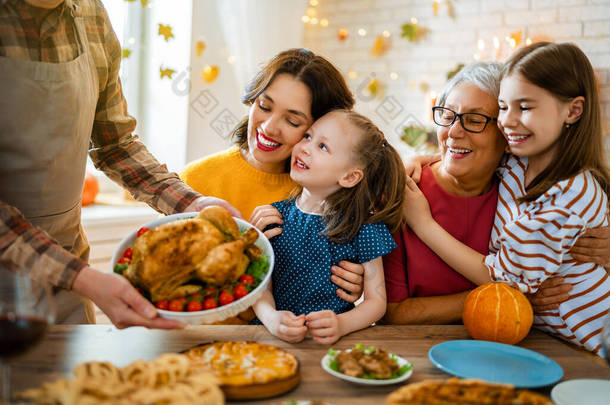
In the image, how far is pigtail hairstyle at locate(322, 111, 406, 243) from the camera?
1.95 meters

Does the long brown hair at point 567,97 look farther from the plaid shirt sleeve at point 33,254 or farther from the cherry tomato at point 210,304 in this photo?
the plaid shirt sleeve at point 33,254

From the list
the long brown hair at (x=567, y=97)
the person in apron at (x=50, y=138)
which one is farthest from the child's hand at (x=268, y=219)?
the long brown hair at (x=567, y=97)

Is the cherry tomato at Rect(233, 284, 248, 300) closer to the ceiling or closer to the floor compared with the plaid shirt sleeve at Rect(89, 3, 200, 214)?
closer to the floor

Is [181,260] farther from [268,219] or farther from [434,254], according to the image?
[434,254]

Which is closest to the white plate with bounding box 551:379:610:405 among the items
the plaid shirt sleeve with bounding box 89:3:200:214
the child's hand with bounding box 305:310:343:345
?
the child's hand with bounding box 305:310:343:345

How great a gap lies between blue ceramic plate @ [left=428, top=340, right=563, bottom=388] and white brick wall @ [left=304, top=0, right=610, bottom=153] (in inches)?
144

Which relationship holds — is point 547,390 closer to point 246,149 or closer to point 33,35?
point 246,149

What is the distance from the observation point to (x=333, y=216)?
6.50 ft

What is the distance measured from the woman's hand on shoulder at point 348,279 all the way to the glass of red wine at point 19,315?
101 centimetres

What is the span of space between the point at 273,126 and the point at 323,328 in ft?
2.85

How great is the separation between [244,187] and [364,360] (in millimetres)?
1151

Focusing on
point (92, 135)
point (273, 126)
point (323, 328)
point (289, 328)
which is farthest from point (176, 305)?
point (92, 135)

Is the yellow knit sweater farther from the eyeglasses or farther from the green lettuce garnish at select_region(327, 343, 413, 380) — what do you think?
the green lettuce garnish at select_region(327, 343, 413, 380)

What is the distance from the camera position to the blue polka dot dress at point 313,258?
193 centimetres
